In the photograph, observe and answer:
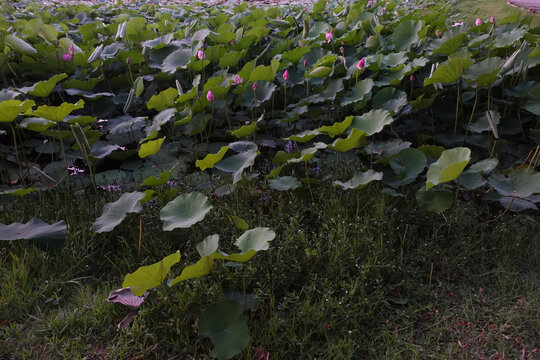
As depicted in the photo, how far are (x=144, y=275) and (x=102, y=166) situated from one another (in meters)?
1.25

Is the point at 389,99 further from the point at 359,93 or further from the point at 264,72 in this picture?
the point at 264,72

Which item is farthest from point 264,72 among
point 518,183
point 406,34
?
point 518,183

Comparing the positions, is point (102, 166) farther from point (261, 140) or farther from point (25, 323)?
point (25, 323)

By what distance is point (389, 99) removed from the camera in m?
2.20

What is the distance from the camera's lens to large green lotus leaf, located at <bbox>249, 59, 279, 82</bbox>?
216 centimetres

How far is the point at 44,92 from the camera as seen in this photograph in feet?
7.00

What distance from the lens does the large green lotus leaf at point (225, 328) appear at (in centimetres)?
125

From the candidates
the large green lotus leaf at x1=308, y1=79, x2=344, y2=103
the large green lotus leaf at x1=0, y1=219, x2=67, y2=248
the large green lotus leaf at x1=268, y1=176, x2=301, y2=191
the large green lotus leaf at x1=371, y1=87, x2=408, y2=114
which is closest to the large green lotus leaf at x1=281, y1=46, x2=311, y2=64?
the large green lotus leaf at x1=308, y1=79, x2=344, y2=103

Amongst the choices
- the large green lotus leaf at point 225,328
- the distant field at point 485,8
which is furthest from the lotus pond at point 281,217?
the distant field at point 485,8

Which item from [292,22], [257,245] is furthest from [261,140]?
[292,22]

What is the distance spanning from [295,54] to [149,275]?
5.58ft

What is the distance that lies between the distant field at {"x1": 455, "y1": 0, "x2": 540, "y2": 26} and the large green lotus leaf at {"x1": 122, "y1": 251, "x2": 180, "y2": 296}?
194 inches

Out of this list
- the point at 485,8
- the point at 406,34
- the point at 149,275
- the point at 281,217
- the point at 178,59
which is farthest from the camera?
the point at 485,8

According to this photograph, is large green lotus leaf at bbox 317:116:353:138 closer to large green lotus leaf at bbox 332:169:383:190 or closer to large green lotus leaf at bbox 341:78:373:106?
large green lotus leaf at bbox 332:169:383:190
